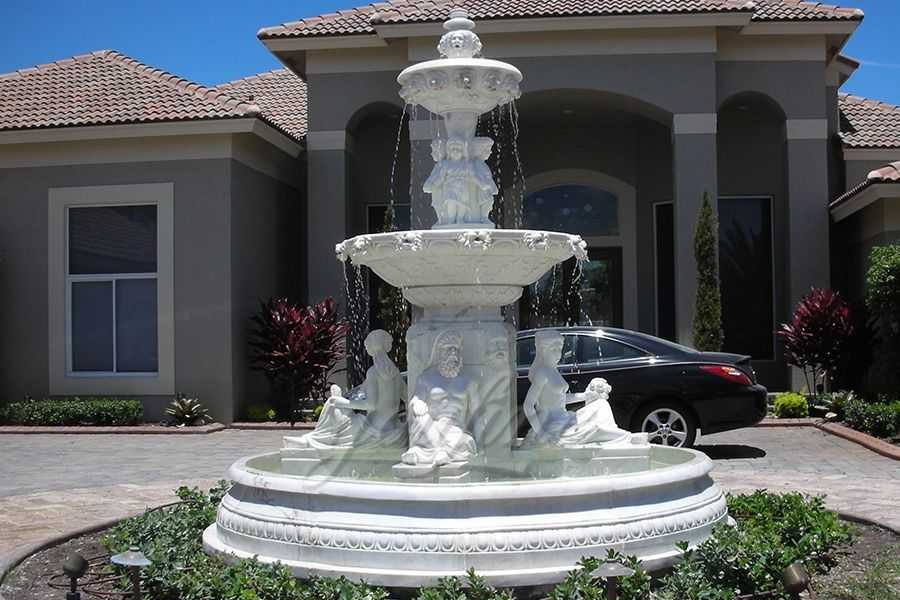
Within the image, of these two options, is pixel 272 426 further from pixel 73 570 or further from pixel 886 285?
pixel 73 570

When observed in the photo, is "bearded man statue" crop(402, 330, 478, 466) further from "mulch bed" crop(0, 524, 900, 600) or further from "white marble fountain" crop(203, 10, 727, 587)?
"mulch bed" crop(0, 524, 900, 600)

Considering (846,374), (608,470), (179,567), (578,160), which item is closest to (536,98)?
(578,160)

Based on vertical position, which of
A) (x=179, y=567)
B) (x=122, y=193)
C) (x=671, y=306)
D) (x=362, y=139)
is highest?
(x=362, y=139)

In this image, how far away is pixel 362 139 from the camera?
2230 centimetres

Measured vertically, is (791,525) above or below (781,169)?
below

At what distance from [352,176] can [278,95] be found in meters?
5.18

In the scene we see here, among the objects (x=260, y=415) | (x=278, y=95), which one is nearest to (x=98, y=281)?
(x=260, y=415)

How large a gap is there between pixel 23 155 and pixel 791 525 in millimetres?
16277

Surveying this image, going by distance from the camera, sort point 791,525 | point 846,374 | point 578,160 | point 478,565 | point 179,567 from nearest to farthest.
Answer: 1. point 478,565
2. point 179,567
3. point 791,525
4. point 846,374
5. point 578,160

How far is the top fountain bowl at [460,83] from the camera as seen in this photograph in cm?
778

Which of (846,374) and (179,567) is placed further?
(846,374)

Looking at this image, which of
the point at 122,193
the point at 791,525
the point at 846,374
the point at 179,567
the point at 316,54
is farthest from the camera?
the point at 316,54

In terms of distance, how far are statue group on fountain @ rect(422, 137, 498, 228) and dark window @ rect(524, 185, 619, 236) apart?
45.5ft

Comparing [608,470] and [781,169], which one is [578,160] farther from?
[608,470]
